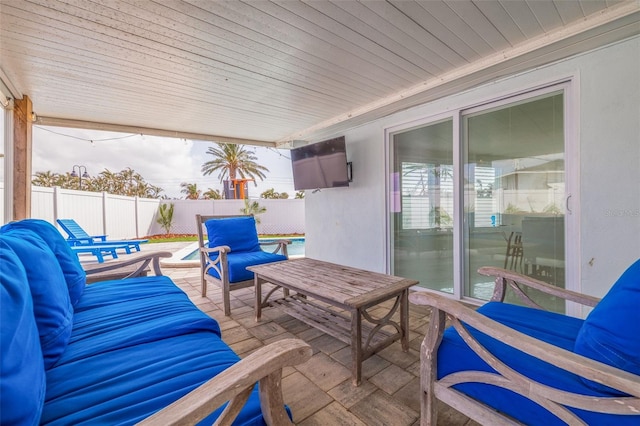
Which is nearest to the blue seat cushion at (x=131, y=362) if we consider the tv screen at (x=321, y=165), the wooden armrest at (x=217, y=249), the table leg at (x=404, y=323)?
the wooden armrest at (x=217, y=249)

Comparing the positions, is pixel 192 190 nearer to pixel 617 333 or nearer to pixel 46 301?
pixel 46 301

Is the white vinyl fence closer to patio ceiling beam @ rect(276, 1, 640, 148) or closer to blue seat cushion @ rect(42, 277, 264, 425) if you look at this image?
blue seat cushion @ rect(42, 277, 264, 425)

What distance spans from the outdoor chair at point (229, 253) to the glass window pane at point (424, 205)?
1.60 m

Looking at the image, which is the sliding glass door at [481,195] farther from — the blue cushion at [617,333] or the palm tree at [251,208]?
the palm tree at [251,208]

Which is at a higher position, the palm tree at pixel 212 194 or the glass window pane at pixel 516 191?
the palm tree at pixel 212 194

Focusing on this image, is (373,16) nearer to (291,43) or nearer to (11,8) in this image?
(291,43)

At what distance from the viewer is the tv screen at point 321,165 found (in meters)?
4.14

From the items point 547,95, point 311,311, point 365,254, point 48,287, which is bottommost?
point 311,311

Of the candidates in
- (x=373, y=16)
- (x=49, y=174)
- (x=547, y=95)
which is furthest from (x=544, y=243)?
(x=49, y=174)

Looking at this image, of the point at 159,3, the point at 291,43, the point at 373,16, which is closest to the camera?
the point at 159,3

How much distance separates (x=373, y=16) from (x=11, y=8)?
2396 mm

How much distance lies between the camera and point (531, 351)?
901 millimetres

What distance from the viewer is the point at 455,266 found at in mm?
3070

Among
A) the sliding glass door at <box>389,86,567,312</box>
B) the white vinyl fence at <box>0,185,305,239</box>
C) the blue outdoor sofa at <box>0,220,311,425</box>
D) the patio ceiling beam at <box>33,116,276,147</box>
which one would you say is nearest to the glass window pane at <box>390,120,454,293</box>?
the sliding glass door at <box>389,86,567,312</box>
